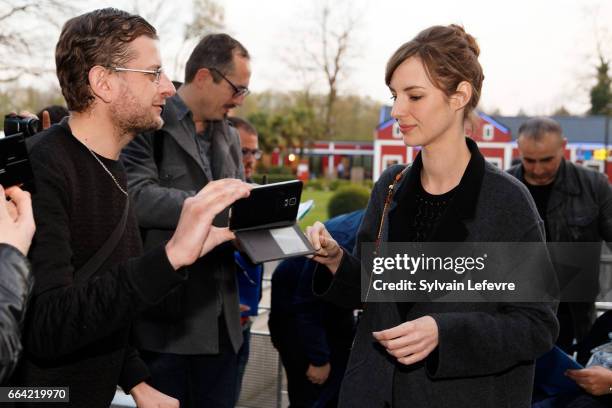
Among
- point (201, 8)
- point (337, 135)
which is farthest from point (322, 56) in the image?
point (201, 8)

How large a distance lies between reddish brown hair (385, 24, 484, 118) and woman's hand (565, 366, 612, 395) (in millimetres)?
1513

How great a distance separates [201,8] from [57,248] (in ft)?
123

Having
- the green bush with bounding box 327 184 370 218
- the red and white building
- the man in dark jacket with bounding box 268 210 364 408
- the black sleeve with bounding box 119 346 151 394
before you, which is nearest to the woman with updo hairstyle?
the black sleeve with bounding box 119 346 151 394

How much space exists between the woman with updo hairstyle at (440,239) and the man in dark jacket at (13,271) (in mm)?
969

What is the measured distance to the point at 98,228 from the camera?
6.61 feet

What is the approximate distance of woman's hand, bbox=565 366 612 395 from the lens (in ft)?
9.80

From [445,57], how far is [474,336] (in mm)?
926

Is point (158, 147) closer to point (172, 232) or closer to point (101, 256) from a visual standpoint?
point (172, 232)

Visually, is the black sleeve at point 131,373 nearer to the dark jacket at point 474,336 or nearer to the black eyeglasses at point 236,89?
the dark jacket at point 474,336

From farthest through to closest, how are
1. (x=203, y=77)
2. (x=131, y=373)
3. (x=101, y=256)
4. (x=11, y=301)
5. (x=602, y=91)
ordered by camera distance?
1. (x=602, y=91)
2. (x=203, y=77)
3. (x=131, y=373)
4. (x=101, y=256)
5. (x=11, y=301)

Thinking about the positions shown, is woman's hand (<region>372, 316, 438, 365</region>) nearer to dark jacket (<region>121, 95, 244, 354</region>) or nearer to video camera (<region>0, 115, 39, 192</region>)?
video camera (<region>0, 115, 39, 192</region>)

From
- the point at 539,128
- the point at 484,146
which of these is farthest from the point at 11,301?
the point at 484,146

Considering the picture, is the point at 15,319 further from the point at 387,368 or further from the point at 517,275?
the point at 517,275

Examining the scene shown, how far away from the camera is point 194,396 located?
3227mm
